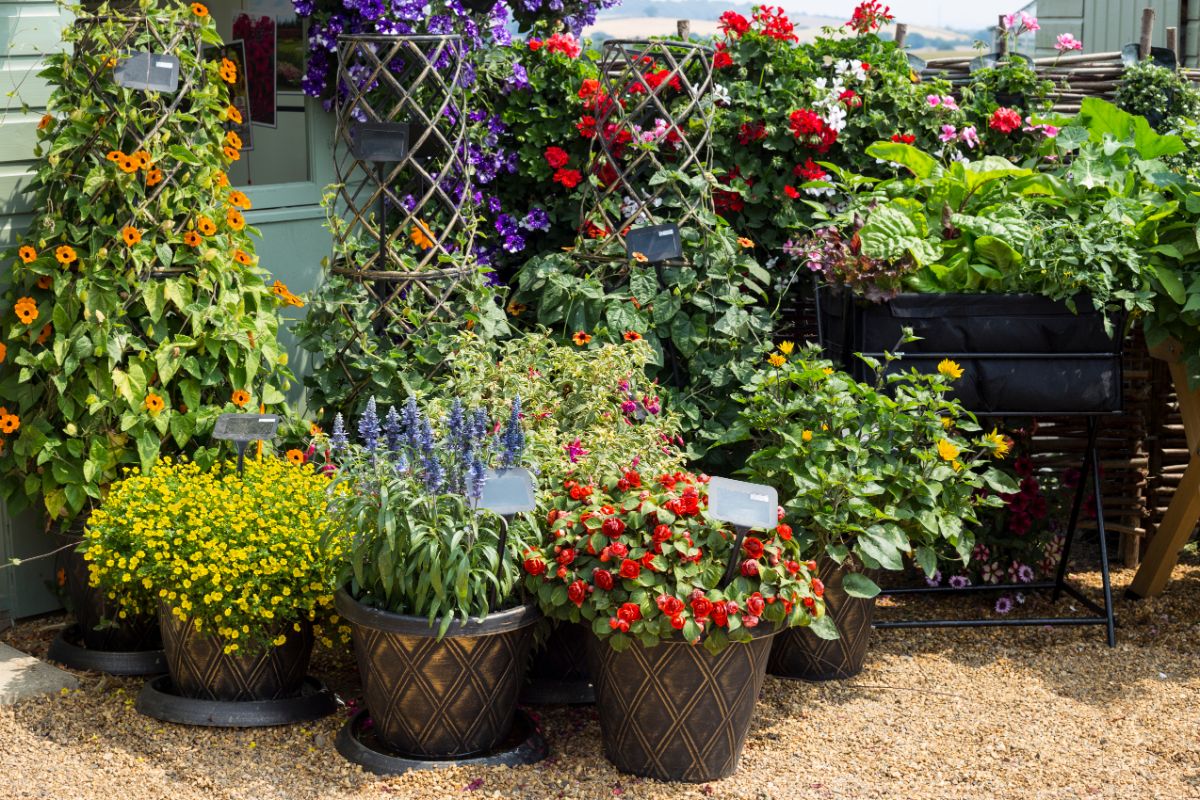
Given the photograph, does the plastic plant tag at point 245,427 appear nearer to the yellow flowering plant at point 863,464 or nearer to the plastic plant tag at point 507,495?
the plastic plant tag at point 507,495

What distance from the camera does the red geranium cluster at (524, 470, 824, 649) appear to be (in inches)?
111

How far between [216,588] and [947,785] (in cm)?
172

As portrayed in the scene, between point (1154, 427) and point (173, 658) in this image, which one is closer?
point (173, 658)

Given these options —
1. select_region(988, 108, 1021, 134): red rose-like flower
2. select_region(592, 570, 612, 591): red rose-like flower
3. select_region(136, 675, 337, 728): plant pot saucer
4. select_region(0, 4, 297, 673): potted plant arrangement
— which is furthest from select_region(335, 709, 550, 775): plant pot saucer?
select_region(988, 108, 1021, 134): red rose-like flower

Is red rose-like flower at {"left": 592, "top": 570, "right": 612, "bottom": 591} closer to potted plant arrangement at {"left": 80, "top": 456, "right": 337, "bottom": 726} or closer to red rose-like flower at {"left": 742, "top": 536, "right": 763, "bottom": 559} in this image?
red rose-like flower at {"left": 742, "top": 536, "right": 763, "bottom": 559}

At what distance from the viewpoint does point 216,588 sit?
10.0 feet

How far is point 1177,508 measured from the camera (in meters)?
4.10

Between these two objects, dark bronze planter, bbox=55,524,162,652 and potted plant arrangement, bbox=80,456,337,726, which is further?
dark bronze planter, bbox=55,524,162,652

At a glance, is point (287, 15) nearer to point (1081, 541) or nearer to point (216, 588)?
point (216, 588)

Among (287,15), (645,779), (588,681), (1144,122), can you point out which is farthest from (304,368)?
(1144,122)

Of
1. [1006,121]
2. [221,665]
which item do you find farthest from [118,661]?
[1006,121]

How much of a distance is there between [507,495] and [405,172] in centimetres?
193

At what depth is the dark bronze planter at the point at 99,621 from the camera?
11.7 feet

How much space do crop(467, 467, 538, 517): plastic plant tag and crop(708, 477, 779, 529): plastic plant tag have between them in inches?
15.1
